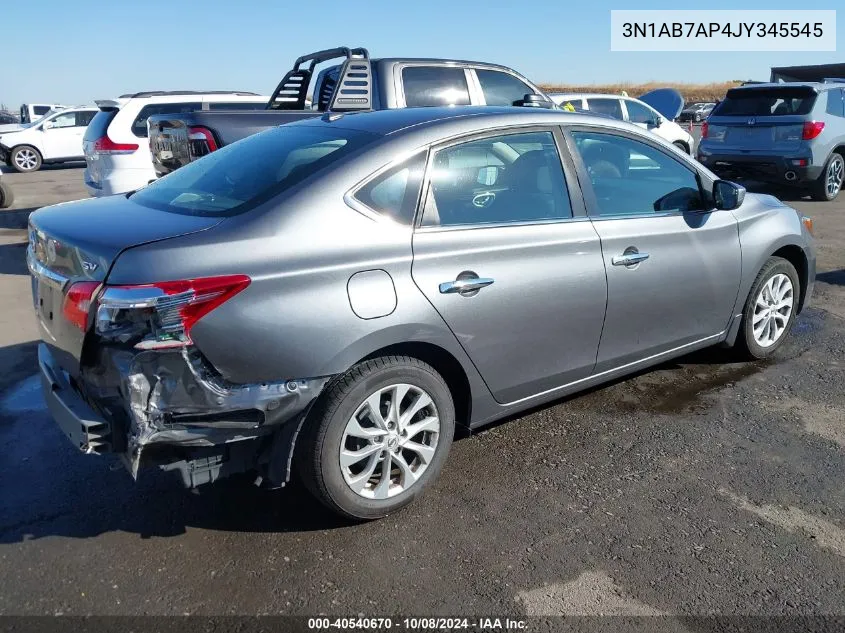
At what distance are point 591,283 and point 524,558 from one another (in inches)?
53.8

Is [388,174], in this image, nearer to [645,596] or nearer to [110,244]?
[110,244]

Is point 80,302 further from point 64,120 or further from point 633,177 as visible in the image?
point 64,120

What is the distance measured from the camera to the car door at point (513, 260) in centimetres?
313

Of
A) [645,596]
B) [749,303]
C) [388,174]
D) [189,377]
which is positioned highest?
[388,174]

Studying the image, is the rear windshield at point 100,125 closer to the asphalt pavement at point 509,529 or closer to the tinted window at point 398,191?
the asphalt pavement at point 509,529

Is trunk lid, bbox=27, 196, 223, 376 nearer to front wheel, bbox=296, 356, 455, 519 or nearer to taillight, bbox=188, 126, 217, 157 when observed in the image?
front wheel, bbox=296, 356, 455, 519

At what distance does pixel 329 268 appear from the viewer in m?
2.79

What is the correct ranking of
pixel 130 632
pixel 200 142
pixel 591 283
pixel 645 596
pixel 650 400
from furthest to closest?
1. pixel 200 142
2. pixel 650 400
3. pixel 591 283
4. pixel 645 596
5. pixel 130 632

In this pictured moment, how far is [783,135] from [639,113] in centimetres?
342

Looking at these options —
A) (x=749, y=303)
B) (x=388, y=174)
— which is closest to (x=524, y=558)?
(x=388, y=174)

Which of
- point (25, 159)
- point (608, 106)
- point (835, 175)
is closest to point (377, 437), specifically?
point (835, 175)

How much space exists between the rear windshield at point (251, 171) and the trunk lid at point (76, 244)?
13 cm

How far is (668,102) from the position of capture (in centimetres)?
1570

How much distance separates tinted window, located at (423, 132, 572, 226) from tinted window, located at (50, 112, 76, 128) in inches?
803
